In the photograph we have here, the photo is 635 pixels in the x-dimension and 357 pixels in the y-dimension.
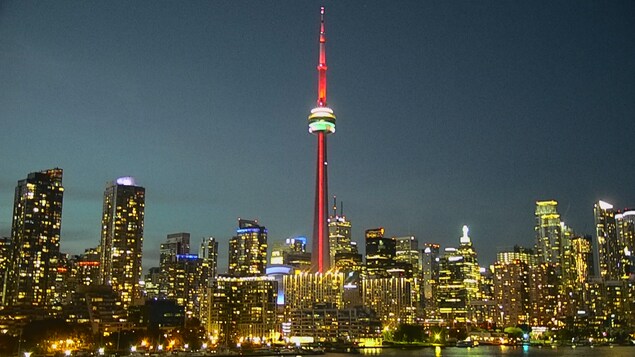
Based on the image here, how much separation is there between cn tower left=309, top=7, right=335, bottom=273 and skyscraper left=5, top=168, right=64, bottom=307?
36253mm

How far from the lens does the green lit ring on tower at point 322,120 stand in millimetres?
107625

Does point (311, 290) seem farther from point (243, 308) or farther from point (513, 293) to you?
point (513, 293)

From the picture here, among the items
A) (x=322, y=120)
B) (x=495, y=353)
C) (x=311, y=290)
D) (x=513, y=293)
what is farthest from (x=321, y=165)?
(x=513, y=293)

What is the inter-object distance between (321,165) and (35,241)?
40697mm

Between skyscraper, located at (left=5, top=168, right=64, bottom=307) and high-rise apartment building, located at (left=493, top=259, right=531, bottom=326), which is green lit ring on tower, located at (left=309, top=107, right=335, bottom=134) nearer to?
skyscraper, located at (left=5, top=168, right=64, bottom=307)

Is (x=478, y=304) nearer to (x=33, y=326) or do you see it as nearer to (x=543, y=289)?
(x=543, y=289)

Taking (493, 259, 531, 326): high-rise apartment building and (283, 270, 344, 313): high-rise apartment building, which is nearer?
(283, 270, 344, 313): high-rise apartment building

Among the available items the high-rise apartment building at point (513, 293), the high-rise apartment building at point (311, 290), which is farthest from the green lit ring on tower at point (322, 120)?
the high-rise apartment building at point (513, 293)

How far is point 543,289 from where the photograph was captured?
141 metres

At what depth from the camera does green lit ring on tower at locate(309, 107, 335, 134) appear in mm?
107625

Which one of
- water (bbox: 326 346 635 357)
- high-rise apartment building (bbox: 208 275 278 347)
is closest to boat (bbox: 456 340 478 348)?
water (bbox: 326 346 635 357)

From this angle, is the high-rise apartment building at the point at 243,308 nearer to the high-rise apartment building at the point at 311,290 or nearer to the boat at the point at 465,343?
the high-rise apartment building at the point at 311,290

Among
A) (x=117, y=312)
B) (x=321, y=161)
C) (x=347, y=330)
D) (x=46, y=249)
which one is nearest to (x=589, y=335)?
(x=347, y=330)

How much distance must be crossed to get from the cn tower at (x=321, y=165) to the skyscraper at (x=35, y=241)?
36253 mm
